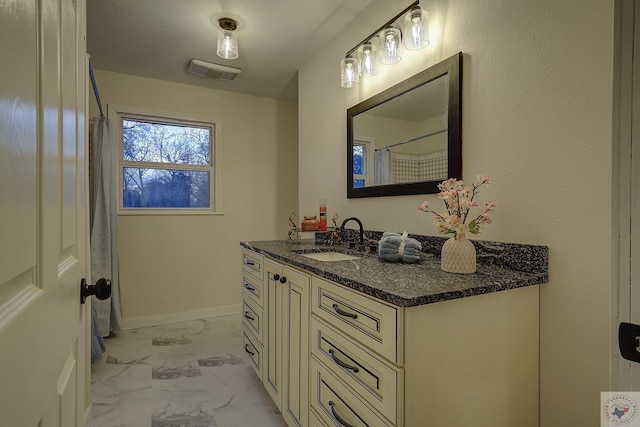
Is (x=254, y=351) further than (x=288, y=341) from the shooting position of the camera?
Yes

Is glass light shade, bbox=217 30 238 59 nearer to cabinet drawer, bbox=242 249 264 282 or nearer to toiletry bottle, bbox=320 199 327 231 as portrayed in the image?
toiletry bottle, bbox=320 199 327 231

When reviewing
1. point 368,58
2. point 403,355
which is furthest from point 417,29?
point 403,355

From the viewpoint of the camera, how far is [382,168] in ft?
6.48

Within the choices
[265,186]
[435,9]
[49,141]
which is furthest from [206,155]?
[49,141]

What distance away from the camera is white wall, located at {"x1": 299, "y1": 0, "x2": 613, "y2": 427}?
104cm

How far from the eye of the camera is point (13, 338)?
1.26 feet

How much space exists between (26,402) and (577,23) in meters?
1.68

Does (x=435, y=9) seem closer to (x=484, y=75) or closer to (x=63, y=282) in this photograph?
(x=484, y=75)

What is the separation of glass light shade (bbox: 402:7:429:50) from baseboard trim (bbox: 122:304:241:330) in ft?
10.00

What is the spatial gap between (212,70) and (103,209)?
1530 millimetres

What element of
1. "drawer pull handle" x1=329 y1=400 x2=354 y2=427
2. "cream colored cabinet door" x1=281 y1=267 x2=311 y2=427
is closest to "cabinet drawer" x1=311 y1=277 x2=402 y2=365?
"cream colored cabinet door" x1=281 y1=267 x2=311 y2=427

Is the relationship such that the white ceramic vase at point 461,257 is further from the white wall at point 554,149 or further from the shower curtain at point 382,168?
the shower curtain at point 382,168

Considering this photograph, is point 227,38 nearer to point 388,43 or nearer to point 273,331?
point 388,43

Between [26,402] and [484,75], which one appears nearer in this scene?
[26,402]
